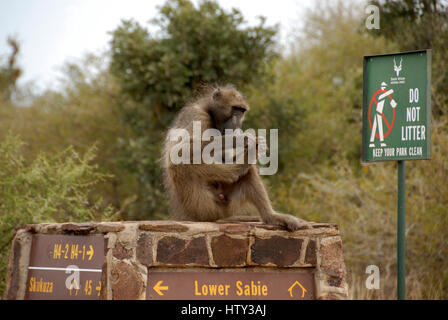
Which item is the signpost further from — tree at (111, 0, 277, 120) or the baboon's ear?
tree at (111, 0, 277, 120)

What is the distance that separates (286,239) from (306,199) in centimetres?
545

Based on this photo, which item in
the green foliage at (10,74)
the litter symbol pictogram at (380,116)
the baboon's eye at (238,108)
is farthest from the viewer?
the green foliage at (10,74)

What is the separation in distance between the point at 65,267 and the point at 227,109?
183 centimetres

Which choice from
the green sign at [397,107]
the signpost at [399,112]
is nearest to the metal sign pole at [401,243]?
the signpost at [399,112]

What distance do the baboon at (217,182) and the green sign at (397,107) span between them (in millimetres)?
993

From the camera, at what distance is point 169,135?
4621mm

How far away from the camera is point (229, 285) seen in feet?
13.2

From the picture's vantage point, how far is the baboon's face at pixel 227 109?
4637mm

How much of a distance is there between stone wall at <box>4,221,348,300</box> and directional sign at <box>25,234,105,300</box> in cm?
4

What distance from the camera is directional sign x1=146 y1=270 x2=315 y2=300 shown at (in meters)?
3.87

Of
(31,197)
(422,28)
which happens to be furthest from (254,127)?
(31,197)

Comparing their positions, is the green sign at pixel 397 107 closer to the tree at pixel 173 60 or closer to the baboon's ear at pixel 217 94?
the baboon's ear at pixel 217 94

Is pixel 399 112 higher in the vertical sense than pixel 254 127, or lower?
lower

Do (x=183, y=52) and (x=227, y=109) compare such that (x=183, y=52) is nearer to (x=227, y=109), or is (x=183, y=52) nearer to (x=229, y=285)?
(x=227, y=109)
